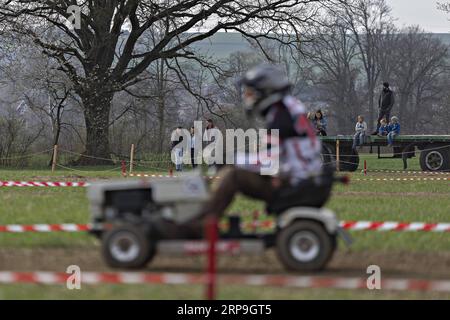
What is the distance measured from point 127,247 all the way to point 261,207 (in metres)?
7.22

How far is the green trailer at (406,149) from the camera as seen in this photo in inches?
1315

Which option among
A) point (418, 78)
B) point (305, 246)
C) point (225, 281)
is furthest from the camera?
point (418, 78)

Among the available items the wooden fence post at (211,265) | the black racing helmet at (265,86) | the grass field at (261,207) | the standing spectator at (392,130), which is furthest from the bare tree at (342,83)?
the wooden fence post at (211,265)

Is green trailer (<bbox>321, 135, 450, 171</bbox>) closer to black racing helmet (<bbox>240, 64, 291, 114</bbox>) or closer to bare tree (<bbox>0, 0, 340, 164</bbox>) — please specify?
bare tree (<bbox>0, 0, 340, 164</bbox>)

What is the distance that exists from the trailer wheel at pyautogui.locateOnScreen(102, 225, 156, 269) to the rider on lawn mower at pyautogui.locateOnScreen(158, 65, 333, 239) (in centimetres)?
28

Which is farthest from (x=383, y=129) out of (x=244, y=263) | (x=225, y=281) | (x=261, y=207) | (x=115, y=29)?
(x=225, y=281)

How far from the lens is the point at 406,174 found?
106ft

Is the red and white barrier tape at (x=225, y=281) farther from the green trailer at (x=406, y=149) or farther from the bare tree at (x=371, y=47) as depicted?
the bare tree at (x=371, y=47)

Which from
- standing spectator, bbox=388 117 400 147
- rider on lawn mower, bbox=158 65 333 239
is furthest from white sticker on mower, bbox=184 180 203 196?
standing spectator, bbox=388 117 400 147

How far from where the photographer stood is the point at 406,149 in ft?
113

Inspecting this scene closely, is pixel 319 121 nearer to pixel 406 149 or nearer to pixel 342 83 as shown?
pixel 406 149

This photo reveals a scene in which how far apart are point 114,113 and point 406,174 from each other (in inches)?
1033

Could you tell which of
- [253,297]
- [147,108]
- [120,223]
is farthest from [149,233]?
[147,108]

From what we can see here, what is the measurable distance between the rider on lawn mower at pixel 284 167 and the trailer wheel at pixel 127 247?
0.28 metres
